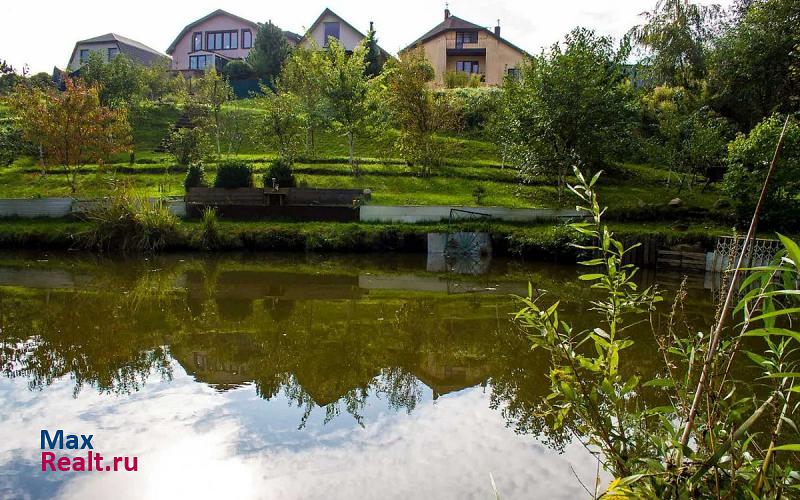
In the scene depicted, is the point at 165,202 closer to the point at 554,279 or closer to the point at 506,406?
the point at 554,279

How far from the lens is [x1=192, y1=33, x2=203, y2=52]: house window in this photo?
56.4 meters

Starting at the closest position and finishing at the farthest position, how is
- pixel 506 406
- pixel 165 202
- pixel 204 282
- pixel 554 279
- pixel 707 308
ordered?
1. pixel 506 406
2. pixel 707 308
3. pixel 204 282
4. pixel 554 279
5. pixel 165 202

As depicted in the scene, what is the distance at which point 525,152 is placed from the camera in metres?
21.5

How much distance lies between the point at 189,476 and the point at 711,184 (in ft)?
89.7

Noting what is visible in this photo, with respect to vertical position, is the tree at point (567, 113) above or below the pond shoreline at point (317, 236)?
above

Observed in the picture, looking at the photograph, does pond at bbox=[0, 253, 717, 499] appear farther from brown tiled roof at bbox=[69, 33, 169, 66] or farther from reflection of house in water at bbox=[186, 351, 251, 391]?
brown tiled roof at bbox=[69, 33, 169, 66]

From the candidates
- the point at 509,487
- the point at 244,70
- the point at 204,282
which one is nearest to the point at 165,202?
the point at 204,282

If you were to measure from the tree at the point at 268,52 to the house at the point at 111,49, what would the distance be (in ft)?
45.0

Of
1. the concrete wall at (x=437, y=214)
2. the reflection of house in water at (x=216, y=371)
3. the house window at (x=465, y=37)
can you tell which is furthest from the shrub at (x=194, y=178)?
the house window at (x=465, y=37)

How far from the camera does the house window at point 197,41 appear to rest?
5644cm

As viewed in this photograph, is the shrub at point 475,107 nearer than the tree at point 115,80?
Yes

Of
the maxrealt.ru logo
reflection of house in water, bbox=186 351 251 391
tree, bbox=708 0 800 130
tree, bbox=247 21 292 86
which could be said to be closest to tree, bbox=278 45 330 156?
tree, bbox=247 21 292 86

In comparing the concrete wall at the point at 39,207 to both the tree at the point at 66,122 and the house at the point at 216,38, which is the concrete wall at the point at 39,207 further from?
the house at the point at 216,38

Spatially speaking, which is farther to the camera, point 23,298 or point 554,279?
point 554,279
